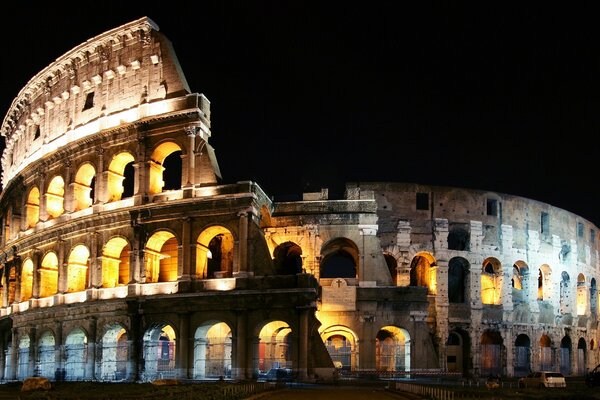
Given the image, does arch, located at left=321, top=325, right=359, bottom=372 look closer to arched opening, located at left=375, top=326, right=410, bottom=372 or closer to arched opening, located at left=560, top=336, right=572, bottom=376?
arched opening, located at left=375, top=326, right=410, bottom=372

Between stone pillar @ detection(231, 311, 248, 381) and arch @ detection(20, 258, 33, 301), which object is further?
arch @ detection(20, 258, 33, 301)

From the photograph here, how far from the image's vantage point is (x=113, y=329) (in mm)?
34406

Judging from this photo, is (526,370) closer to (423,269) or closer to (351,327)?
(423,269)

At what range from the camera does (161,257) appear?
118ft

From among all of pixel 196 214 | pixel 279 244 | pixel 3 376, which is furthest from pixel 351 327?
pixel 3 376

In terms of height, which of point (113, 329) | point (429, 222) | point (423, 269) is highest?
point (429, 222)

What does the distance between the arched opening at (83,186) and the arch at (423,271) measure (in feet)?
57.6

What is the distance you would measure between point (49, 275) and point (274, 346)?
1302cm

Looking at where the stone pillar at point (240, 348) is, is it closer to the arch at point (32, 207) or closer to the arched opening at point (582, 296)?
the arch at point (32, 207)

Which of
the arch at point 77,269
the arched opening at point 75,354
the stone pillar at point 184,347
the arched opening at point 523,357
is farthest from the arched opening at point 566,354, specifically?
the arch at point 77,269

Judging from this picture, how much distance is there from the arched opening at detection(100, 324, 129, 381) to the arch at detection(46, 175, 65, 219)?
8.07 m

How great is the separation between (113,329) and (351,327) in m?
11.3

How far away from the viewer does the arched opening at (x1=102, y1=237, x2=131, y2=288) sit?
35.0 m

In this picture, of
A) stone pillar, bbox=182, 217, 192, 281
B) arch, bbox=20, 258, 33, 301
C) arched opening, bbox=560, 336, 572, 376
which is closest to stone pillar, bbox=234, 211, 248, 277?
stone pillar, bbox=182, 217, 192, 281
